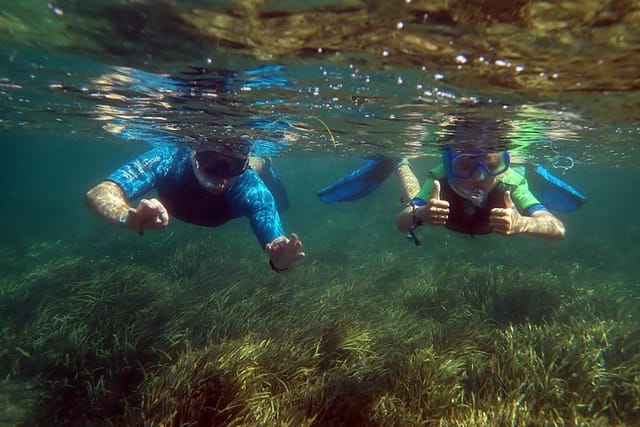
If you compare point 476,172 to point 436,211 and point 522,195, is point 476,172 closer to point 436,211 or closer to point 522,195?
point 522,195

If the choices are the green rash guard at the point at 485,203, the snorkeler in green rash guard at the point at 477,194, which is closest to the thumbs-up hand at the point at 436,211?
the snorkeler in green rash guard at the point at 477,194

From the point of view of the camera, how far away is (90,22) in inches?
222

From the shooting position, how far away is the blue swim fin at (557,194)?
905cm

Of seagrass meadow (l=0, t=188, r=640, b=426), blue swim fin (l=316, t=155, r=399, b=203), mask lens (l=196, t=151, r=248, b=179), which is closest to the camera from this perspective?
seagrass meadow (l=0, t=188, r=640, b=426)

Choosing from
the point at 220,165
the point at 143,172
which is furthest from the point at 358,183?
the point at 143,172

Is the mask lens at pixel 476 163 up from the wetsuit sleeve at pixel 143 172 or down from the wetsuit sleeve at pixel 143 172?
up

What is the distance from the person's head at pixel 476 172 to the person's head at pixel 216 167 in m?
3.83

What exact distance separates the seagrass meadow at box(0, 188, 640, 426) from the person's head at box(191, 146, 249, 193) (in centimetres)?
307

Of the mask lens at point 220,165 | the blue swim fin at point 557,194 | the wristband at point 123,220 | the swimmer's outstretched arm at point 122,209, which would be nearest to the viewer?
the swimmer's outstretched arm at point 122,209

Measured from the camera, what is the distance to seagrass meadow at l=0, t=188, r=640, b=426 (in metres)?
6.15

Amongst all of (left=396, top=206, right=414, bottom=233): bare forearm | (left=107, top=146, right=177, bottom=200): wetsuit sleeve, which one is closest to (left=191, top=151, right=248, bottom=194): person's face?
(left=107, top=146, right=177, bottom=200): wetsuit sleeve

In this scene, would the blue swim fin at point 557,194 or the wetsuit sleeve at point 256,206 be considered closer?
the wetsuit sleeve at point 256,206

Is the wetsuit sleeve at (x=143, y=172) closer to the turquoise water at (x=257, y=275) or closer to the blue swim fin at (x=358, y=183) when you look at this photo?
the turquoise water at (x=257, y=275)

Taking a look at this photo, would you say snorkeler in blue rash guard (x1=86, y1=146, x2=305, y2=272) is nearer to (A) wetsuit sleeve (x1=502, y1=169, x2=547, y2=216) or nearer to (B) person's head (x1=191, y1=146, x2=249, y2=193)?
(B) person's head (x1=191, y1=146, x2=249, y2=193)
